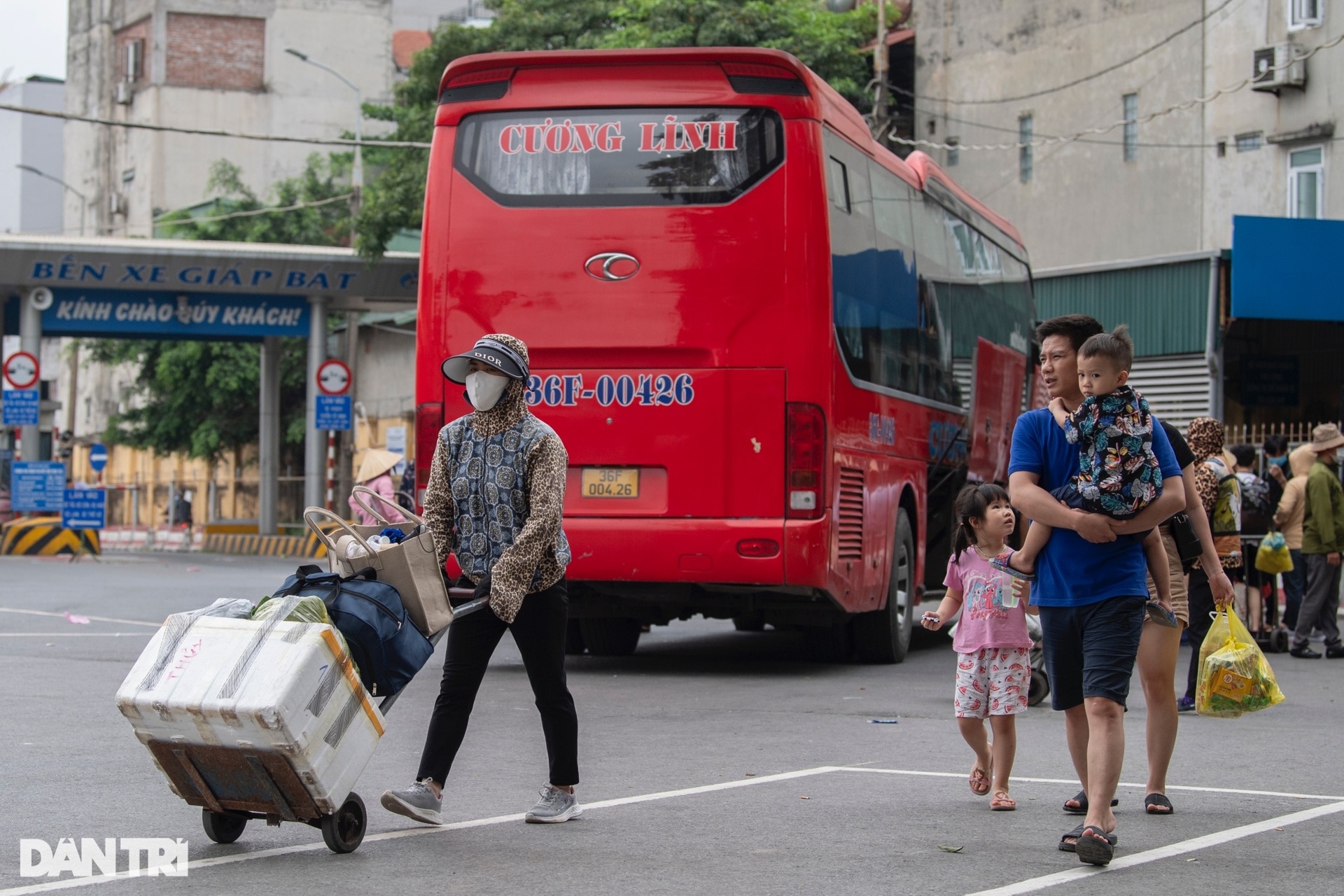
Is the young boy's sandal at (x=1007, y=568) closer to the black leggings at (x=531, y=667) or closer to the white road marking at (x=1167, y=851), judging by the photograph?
the white road marking at (x=1167, y=851)

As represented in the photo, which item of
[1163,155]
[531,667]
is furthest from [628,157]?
[1163,155]

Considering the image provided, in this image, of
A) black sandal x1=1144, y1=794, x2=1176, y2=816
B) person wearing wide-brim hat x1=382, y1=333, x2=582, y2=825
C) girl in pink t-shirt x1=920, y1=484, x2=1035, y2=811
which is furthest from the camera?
girl in pink t-shirt x1=920, y1=484, x2=1035, y2=811

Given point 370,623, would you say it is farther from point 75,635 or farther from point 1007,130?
point 1007,130

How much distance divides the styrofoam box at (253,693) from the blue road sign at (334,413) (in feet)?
80.3

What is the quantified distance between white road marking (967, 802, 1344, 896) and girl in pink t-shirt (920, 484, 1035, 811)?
827mm

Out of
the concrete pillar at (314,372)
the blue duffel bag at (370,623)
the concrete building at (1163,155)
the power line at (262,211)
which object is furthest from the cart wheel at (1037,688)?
the power line at (262,211)

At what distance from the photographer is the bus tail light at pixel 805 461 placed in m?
11.0

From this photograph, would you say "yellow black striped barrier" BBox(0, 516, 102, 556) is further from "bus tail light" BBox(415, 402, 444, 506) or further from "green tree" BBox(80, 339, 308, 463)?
"bus tail light" BBox(415, 402, 444, 506)

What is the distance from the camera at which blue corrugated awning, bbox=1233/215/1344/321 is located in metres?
23.8

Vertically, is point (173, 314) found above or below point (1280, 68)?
below

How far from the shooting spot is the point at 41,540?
Result: 30844mm

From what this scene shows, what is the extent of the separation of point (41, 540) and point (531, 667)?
26755 mm

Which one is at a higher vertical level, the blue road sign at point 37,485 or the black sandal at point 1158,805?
the blue road sign at point 37,485

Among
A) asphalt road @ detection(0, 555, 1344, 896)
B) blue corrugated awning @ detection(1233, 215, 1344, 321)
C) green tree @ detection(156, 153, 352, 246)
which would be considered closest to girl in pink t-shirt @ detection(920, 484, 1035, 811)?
asphalt road @ detection(0, 555, 1344, 896)
